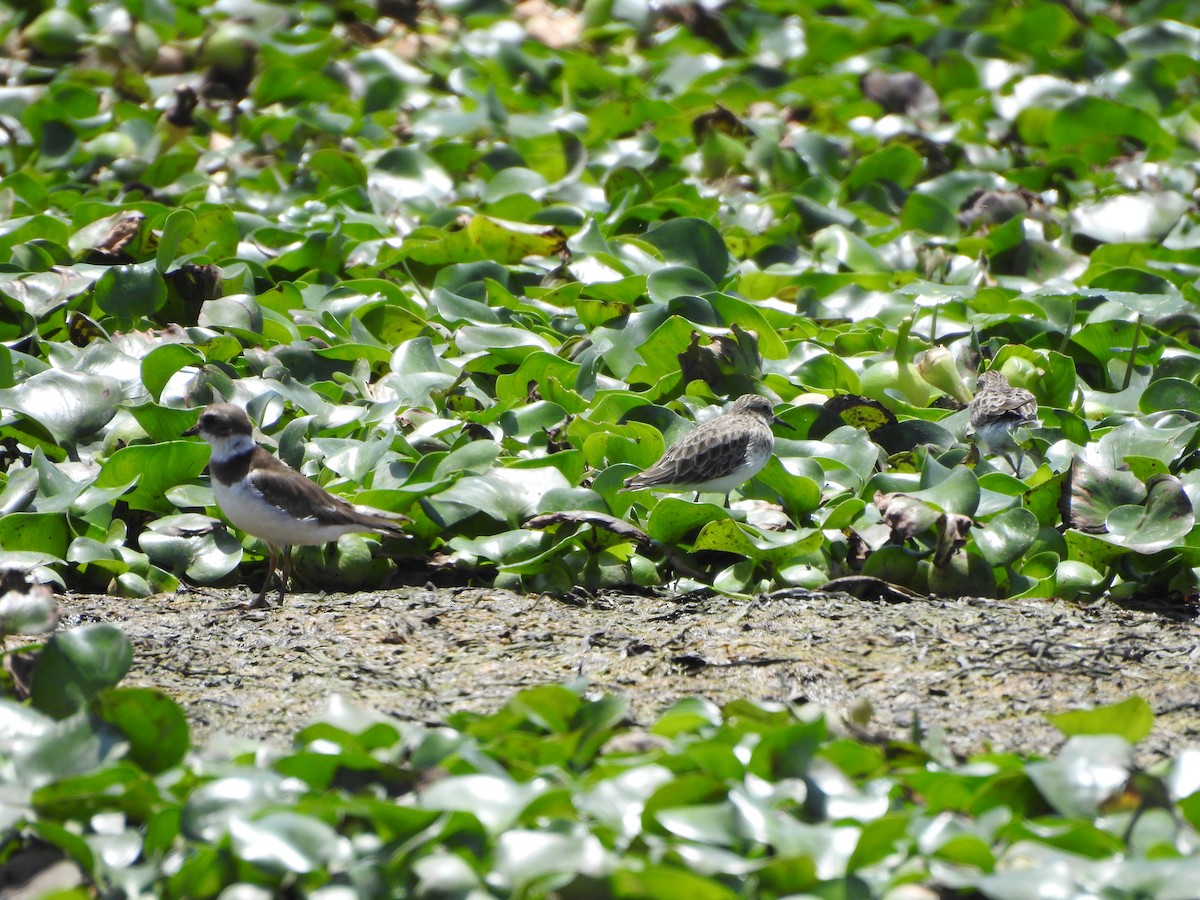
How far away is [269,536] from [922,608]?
2483 mm

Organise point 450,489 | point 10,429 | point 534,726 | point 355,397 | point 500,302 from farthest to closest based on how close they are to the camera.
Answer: point 500,302
point 355,397
point 10,429
point 450,489
point 534,726

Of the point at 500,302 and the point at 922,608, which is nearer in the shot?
the point at 922,608

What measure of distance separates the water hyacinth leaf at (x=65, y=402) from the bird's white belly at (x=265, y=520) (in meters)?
0.96

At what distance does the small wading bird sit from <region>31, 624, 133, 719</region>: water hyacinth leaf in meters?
1.30

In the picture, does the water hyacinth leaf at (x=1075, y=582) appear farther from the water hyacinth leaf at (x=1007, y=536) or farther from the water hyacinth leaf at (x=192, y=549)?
the water hyacinth leaf at (x=192, y=549)

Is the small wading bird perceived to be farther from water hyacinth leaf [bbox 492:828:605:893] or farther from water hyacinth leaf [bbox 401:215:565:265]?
water hyacinth leaf [bbox 401:215:565:265]

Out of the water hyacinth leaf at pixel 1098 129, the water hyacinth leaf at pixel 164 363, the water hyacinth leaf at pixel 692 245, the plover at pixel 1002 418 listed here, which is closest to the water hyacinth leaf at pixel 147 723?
the water hyacinth leaf at pixel 164 363

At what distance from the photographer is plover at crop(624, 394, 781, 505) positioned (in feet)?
18.7

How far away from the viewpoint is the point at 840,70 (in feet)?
36.1

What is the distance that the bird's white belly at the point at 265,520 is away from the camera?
17.2 ft

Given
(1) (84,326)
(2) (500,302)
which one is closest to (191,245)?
(1) (84,326)

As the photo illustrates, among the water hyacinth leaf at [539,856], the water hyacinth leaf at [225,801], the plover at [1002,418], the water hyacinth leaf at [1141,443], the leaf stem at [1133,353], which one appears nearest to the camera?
the water hyacinth leaf at [539,856]

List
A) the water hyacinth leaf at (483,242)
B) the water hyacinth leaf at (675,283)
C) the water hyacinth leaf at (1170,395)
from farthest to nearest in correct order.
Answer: the water hyacinth leaf at (483,242), the water hyacinth leaf at (675,283), the water hyacinth leaf at (1170,395)

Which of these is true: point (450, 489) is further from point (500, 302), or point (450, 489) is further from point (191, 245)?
point (191, 245)
